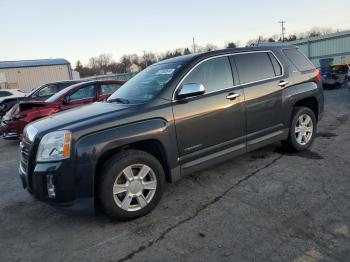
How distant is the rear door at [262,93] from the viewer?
4738 mm

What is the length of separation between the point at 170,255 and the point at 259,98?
2.71 metres

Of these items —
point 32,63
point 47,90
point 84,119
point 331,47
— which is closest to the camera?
point 84,119

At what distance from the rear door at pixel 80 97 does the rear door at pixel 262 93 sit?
5.28 meters

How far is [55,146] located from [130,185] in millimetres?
906

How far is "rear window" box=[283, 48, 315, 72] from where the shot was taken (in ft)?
18.0

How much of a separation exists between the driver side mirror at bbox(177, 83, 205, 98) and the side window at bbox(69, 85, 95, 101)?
5.54 meters

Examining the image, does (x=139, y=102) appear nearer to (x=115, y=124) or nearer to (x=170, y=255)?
(x=115, y=124)

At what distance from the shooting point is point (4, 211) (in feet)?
14.5

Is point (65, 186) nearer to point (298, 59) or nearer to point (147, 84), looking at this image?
point (147, 84)

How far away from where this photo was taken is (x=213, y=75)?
14.7 feet

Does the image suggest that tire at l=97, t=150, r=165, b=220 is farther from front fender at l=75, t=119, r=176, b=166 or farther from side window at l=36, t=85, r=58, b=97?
side window at l=36, t=85, r=58, b=97

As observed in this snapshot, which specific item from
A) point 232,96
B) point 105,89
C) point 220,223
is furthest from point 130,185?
point 105,89

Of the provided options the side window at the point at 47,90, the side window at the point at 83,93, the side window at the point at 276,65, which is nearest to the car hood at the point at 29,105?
the side window at the point at 83,93

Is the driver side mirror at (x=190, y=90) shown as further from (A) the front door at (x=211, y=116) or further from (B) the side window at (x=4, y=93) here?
(B) the side window at (x=4, y=93)
